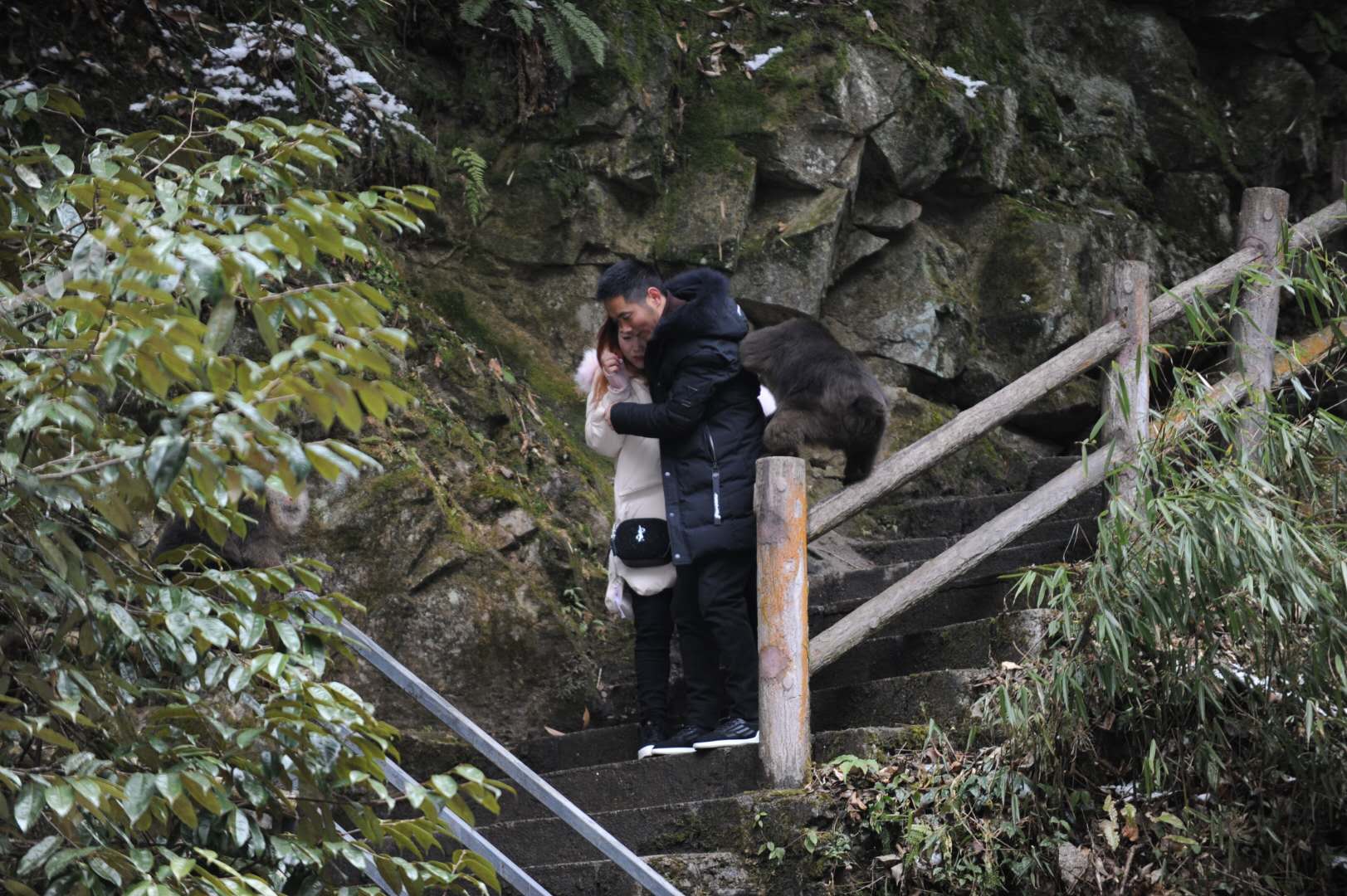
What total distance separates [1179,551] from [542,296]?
4511 mm

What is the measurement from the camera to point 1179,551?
429 cm

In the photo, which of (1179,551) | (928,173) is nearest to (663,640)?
(1179,551)

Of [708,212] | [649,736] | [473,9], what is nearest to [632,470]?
[649,736]

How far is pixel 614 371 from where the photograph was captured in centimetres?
544

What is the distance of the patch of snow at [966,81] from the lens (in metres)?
9.13

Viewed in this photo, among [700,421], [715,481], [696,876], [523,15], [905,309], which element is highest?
[523,15]

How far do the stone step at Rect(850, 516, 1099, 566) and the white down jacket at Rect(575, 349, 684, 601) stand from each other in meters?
1.15

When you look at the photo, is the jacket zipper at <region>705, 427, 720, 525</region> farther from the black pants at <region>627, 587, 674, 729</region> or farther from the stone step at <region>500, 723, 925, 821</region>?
the stone step at <region>500, 723, 925, 821</region>

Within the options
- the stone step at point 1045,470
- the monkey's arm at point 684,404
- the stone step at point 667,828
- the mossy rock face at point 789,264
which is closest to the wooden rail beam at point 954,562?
the stone step at point 667,828

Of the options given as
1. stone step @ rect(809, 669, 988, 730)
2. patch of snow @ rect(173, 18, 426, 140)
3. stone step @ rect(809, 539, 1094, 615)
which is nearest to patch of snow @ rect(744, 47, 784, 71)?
patch of snow @ rect(173, 18, 426, 140)

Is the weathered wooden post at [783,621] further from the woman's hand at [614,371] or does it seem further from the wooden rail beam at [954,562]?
the woman's hand at [614,371]

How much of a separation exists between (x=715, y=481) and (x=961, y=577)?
1.11 m

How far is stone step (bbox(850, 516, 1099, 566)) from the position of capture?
610cm

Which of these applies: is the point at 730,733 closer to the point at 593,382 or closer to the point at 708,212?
the point at 593,382
